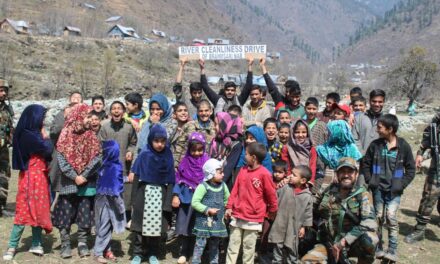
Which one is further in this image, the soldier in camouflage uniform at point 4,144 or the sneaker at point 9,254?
the soldier in camouflage uniform at point 4,144

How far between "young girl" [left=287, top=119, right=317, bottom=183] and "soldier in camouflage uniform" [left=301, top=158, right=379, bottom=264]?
613 mm

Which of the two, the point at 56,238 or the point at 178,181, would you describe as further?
the point at 56,238

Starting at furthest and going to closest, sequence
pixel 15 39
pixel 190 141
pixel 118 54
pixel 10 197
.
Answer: pixel 118 54 → pixel 15 39 → pixel 10 197 → pixel 190 141

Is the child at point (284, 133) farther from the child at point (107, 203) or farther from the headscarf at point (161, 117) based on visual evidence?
the child at point (107, 203)

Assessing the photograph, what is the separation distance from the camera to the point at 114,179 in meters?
4.84

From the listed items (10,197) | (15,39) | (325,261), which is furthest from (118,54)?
(325,261)

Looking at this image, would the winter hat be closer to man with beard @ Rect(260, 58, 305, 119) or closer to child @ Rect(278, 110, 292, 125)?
child @ Rect(278, 110, 292, 125)

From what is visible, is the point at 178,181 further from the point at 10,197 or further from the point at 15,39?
the point at 15,39

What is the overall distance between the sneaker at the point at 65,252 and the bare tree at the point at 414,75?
122 feet

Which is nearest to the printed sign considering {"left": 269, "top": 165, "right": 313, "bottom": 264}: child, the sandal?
{"left": 269, "top": 165, "right": 313, "bottom": 264}: child

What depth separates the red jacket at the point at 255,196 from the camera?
A: 4.32m

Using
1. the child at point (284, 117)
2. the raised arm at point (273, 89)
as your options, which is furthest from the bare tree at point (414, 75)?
the child at point (284, 117)

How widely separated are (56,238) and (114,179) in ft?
4.62

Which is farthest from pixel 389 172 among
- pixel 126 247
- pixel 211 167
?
pixel 126 247
